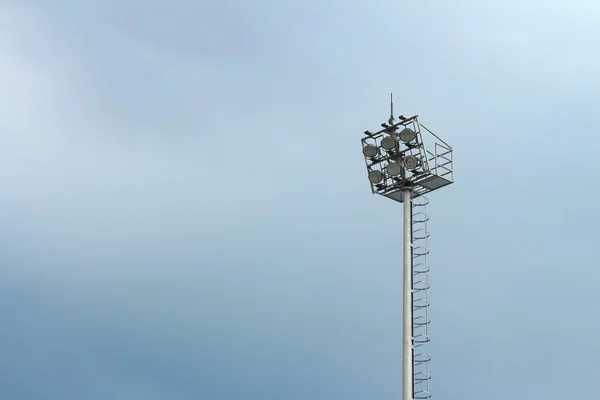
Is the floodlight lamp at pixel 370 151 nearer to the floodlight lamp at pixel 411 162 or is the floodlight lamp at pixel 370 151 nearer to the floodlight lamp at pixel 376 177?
the floodlight lamp at pixel 376 177

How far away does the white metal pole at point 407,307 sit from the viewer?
42344 millimetres

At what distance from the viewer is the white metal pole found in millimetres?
42344

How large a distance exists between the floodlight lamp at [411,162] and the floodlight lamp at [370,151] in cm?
190

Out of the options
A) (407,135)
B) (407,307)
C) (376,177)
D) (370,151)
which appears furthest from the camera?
(370,151)

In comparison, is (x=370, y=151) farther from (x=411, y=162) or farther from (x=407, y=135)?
(x=411, y=162)

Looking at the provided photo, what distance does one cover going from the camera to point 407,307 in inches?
1722

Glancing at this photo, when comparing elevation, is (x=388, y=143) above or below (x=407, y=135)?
below

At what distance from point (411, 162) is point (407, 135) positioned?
59.2 inches

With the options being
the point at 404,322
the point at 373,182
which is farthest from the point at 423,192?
the point at 404,322

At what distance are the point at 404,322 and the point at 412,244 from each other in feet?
14.5

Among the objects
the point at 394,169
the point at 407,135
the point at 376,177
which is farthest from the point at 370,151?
the point at 407,135

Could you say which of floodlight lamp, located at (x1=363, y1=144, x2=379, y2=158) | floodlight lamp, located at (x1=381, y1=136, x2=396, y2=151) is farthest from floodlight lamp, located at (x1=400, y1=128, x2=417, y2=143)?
floodlight lamp, located at (x1=363, y1=144, x2=379, y2=158)

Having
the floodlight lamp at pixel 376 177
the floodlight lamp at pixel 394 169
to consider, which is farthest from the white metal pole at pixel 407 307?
the floodlight lamp at pixel 376 177

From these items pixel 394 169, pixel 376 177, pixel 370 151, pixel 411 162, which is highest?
pixel 370 151
